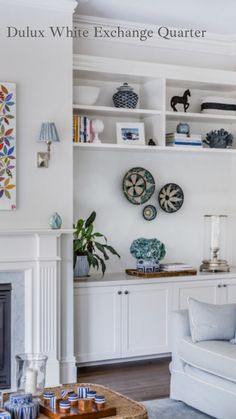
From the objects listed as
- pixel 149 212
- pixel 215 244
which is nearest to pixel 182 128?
pixel 149 212

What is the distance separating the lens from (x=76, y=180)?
576cm

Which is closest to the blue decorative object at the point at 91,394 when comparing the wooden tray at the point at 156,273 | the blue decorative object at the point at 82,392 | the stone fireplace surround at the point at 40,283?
the blue decorative object at the point at 82,392

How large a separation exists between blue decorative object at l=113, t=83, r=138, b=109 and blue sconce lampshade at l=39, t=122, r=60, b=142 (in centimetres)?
92

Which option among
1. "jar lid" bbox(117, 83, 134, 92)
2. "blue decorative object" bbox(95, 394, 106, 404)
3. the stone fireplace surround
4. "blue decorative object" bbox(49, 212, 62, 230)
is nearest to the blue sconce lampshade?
"blue decorative object" bbox(49, 212, 62, 230)

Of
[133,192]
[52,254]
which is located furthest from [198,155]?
[52,254]

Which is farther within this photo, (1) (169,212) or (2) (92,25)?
(1) (169,212)

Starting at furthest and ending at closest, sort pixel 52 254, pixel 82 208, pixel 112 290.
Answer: pixel 82 208, pixel 112 290, pixel 52 254

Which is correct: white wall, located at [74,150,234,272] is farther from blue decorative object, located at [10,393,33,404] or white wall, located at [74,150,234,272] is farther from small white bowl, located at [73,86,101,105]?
blue decorative object, located at [10,393,33,404]

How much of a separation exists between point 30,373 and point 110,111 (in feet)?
9.29

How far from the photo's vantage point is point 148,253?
18.7 feet

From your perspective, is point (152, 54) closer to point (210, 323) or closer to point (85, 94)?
point (85, 94)

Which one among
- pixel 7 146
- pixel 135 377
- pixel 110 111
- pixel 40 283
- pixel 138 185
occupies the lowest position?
pixel 135 377

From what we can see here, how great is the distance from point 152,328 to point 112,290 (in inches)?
19.5

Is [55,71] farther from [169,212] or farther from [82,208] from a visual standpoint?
[169,212]
